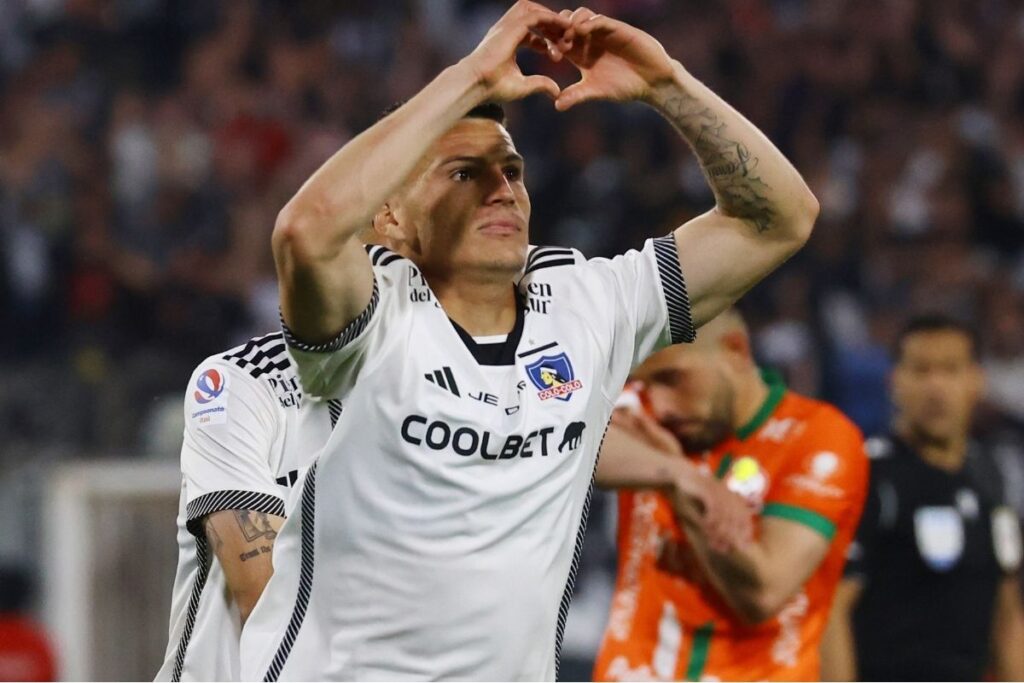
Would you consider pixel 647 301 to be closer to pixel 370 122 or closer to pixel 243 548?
pixel 243 548

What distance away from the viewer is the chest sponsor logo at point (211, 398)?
371 cm

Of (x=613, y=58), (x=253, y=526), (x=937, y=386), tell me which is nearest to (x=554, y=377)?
(x=613, y=58)

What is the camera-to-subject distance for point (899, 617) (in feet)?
18.2

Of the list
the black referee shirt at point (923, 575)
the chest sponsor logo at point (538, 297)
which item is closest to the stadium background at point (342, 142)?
the black referee shirt at point (923, 575)

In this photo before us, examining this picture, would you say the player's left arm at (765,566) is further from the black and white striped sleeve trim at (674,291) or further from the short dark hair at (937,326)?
the short dark hair at (937,326)

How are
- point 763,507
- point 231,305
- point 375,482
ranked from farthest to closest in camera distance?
point 231,305 → point 763,507 → point 375,482

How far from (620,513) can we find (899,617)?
138 centimetres

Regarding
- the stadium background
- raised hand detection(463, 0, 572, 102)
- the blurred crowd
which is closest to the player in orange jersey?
raised hand detection(463, 0, 572, 102)

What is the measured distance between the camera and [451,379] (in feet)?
→ 9.64

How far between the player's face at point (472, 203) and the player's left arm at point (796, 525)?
1.32 m

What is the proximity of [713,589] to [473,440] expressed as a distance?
1620mm

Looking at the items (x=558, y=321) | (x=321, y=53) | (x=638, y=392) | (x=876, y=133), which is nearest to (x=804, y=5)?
(x=876, y=133)

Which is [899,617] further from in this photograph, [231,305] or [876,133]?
[876,133]

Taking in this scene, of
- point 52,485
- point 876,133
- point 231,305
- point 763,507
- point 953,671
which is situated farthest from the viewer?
point 876,133
